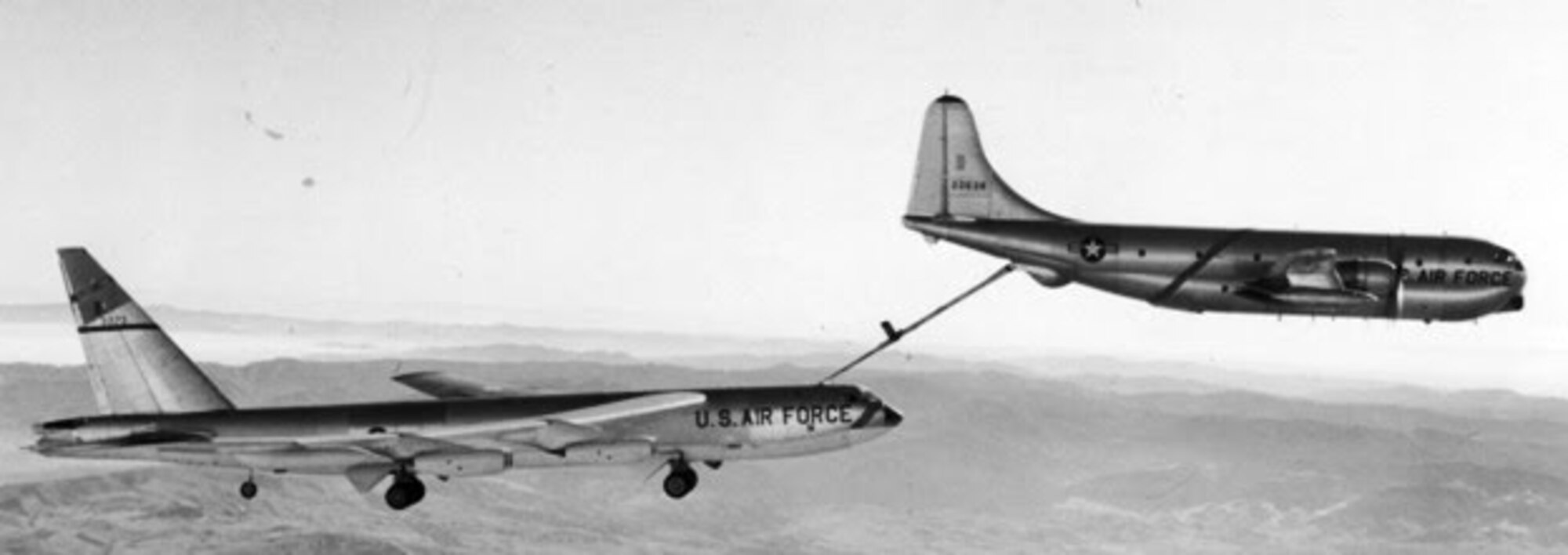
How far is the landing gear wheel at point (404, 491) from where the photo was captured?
3091cm

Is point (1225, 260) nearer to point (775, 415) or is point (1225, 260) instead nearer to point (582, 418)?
point (775, 415)

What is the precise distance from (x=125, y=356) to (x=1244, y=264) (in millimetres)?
26844

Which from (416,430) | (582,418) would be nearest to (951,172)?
(582,418)

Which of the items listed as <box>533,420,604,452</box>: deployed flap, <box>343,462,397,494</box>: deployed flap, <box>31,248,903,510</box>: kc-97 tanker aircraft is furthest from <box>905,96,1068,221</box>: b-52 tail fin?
<box>343,462,397,494</box>: deployed flap

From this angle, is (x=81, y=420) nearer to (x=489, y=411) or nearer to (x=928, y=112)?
(x=489, y=411)

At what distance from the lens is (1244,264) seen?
35.1m

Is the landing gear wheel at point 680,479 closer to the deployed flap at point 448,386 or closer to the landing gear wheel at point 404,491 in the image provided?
the deployed flap at point 448,386

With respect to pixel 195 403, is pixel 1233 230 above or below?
above

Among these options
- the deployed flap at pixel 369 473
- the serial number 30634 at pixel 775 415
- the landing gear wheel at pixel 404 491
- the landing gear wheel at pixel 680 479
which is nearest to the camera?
the landing gear wheel at pixel 404 491

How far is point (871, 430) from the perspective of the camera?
34500mm

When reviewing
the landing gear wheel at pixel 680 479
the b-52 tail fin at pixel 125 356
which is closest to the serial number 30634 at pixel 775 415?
the landing gear wheel at pixel 680 479

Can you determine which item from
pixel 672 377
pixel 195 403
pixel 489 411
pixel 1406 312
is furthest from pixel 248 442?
pixel 672 377

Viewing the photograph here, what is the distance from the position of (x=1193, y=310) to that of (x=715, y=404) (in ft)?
40.5

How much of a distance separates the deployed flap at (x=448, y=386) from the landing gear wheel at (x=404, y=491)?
347cm
